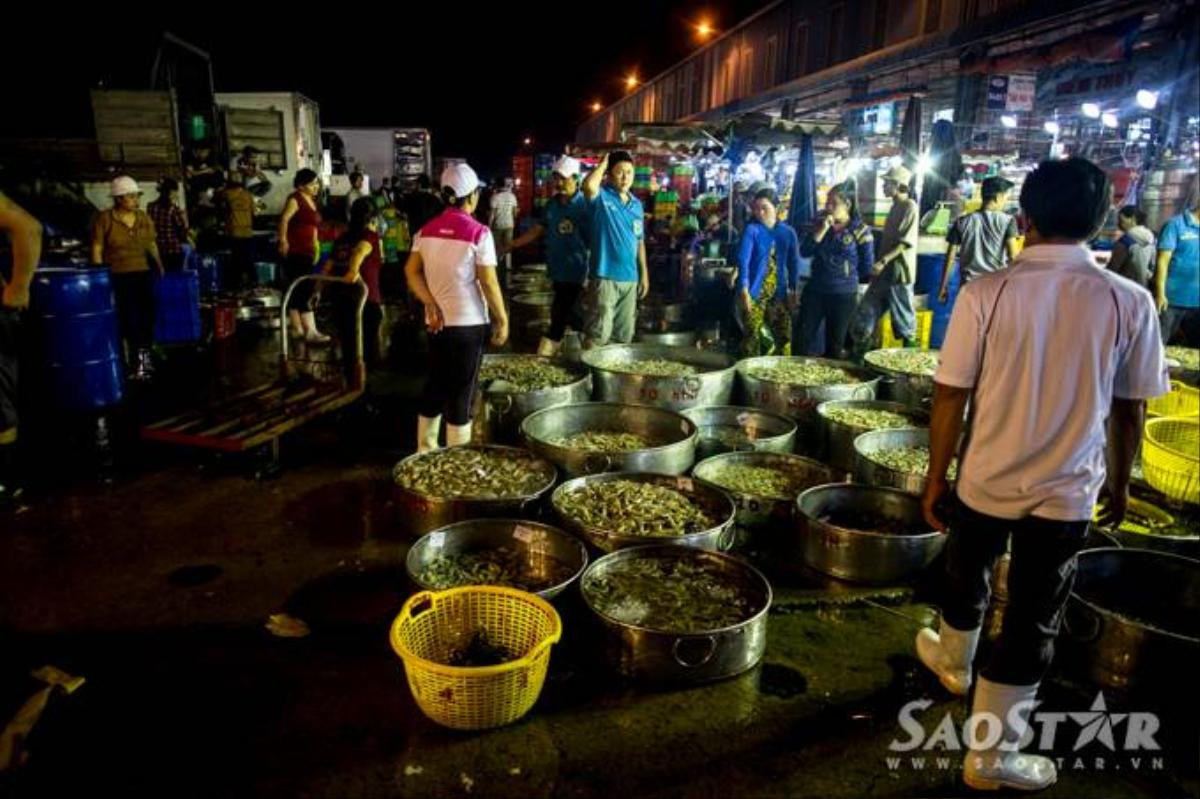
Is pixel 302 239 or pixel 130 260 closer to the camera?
A: pixel 130 260

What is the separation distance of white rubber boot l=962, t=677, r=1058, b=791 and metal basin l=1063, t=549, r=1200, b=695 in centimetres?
77

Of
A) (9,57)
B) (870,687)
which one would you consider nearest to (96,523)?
(870,687)

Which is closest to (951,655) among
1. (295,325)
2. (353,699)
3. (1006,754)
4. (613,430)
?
(1006,754)

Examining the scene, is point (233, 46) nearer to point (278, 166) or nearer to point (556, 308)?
point (278, 166)

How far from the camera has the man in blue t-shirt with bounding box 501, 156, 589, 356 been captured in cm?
809

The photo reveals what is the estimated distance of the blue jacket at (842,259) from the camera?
791 centimetres

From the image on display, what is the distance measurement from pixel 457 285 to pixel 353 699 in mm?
2946

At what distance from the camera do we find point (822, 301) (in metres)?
8.24

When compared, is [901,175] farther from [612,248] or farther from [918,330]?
[612,248]

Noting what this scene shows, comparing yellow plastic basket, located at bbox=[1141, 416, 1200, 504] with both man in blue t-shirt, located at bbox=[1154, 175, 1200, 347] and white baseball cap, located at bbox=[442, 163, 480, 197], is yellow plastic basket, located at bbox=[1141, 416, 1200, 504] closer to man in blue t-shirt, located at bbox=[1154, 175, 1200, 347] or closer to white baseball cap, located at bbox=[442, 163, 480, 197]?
man in blue t-shirt, located at bbox=[1154, 175, 1200, 347]

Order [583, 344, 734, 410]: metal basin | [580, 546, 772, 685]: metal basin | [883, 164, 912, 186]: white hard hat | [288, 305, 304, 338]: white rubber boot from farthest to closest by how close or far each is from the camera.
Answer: [288, 305, 304, 338]: white rubber boot → [883, 164, 912, 186]: white hard hat → [583, 344, 734, 410]: metal basin → [580, 546, 772, 685]: metal basin

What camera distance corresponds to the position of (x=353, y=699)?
3.41 metres

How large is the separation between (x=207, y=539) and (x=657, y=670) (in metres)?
3.22

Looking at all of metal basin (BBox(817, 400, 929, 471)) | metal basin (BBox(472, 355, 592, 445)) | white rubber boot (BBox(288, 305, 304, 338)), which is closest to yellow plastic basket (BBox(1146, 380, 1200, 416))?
metal basin (BBox(817, 400, 929, 471))
